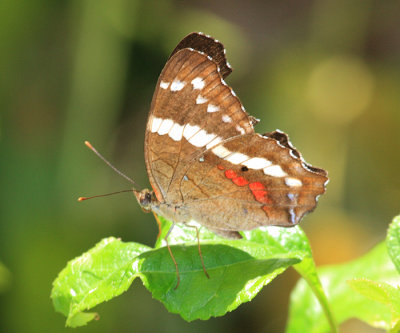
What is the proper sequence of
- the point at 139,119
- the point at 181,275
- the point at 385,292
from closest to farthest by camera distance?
the point at 385,292
the point at 181,275
the point at 139,119

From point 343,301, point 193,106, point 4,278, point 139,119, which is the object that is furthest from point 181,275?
point 139,119

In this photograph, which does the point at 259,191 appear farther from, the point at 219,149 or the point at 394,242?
the point at 394,242

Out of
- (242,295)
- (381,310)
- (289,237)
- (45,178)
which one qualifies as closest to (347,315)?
(381,310)

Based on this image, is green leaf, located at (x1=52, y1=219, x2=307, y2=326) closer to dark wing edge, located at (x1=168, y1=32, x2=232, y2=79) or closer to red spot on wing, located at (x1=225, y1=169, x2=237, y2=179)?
red spot on wing, located at (x1=225, y1=169, x2=237, y2=179)

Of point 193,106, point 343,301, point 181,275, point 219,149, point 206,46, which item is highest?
point 206,46

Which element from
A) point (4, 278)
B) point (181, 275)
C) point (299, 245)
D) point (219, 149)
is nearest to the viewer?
point (181, 275)
